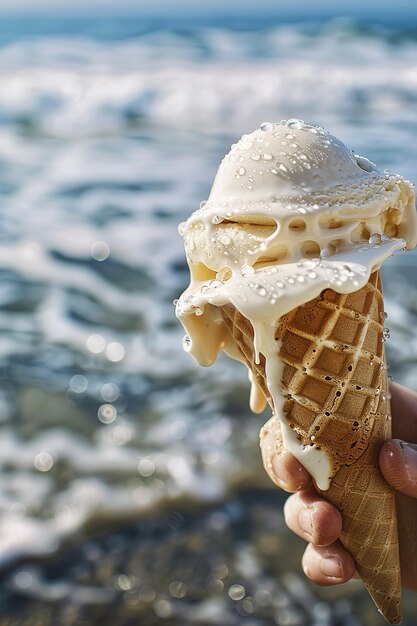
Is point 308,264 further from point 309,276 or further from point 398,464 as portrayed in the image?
point 398,464

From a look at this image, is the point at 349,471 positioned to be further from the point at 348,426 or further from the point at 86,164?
the point at 86,164

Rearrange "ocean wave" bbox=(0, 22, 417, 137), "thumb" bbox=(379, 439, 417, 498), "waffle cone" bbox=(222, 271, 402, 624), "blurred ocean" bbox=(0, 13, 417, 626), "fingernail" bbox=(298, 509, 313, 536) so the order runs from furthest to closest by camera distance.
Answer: "ocean wave" bbox=(0, 22, 417, 137), "blurred ocean" bbox=(0, 13, 417, 626), "fingernail" bbox=(298, 509, 313, 536), "thumb" bbox=(379, 439, 417, 498), "waffle cone" bbox=(222, 271, 402, 624)

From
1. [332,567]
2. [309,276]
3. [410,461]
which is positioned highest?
[309,276]

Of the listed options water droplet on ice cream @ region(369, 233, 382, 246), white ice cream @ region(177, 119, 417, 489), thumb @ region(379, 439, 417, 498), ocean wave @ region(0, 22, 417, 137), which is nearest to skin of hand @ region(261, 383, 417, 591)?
thumb @ region(379, 439, 417, 498)

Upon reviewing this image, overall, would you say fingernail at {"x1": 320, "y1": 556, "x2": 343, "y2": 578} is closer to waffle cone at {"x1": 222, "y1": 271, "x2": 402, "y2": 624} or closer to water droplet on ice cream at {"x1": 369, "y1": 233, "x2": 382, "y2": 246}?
waffle cone at {"x1": 222, "y1": 271, "x2": 402, "y2": 624}

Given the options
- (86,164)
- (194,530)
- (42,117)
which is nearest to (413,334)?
(194,530)

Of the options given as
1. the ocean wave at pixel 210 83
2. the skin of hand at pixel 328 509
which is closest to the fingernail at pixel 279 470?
the skin of hand at pixel 328 509

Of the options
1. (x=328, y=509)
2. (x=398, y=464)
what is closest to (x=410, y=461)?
(x=398, y=464)
